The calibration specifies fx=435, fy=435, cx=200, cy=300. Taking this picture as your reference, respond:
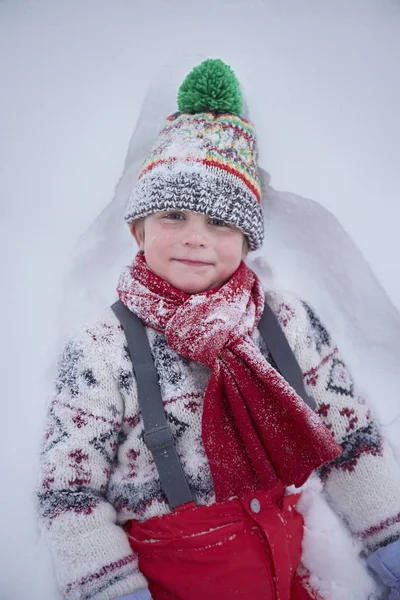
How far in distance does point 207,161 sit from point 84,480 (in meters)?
0.69

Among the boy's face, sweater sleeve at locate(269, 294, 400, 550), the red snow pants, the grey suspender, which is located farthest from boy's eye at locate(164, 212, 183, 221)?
the red snow pants

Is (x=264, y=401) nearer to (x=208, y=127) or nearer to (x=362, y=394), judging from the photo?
(x=362, y=394)

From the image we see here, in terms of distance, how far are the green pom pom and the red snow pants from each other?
34.4 inches

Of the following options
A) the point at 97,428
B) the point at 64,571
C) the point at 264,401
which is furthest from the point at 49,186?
the point at 64,571

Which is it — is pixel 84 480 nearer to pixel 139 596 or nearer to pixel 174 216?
pixel 139 596

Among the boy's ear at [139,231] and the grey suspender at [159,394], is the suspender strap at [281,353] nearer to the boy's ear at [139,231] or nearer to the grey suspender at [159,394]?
the grey suspender at [159,394]

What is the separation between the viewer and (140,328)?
914 millimetres

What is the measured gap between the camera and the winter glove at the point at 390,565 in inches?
33.7

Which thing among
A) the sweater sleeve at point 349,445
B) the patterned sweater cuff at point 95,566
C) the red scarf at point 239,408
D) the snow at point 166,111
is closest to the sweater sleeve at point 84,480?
the patterned sweater cuff at point 95,566

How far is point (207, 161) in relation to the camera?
941 millimetres

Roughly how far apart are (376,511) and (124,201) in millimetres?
994

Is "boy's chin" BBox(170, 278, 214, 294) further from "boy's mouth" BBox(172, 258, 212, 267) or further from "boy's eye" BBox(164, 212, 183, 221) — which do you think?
"boy's eye" BBox(164, 212, 183, 221)

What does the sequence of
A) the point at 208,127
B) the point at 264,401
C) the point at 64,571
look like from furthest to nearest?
the point at 208,127 → the point at 264,401 → the point at 64,571

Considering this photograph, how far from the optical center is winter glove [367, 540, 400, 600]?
2.81 feet
